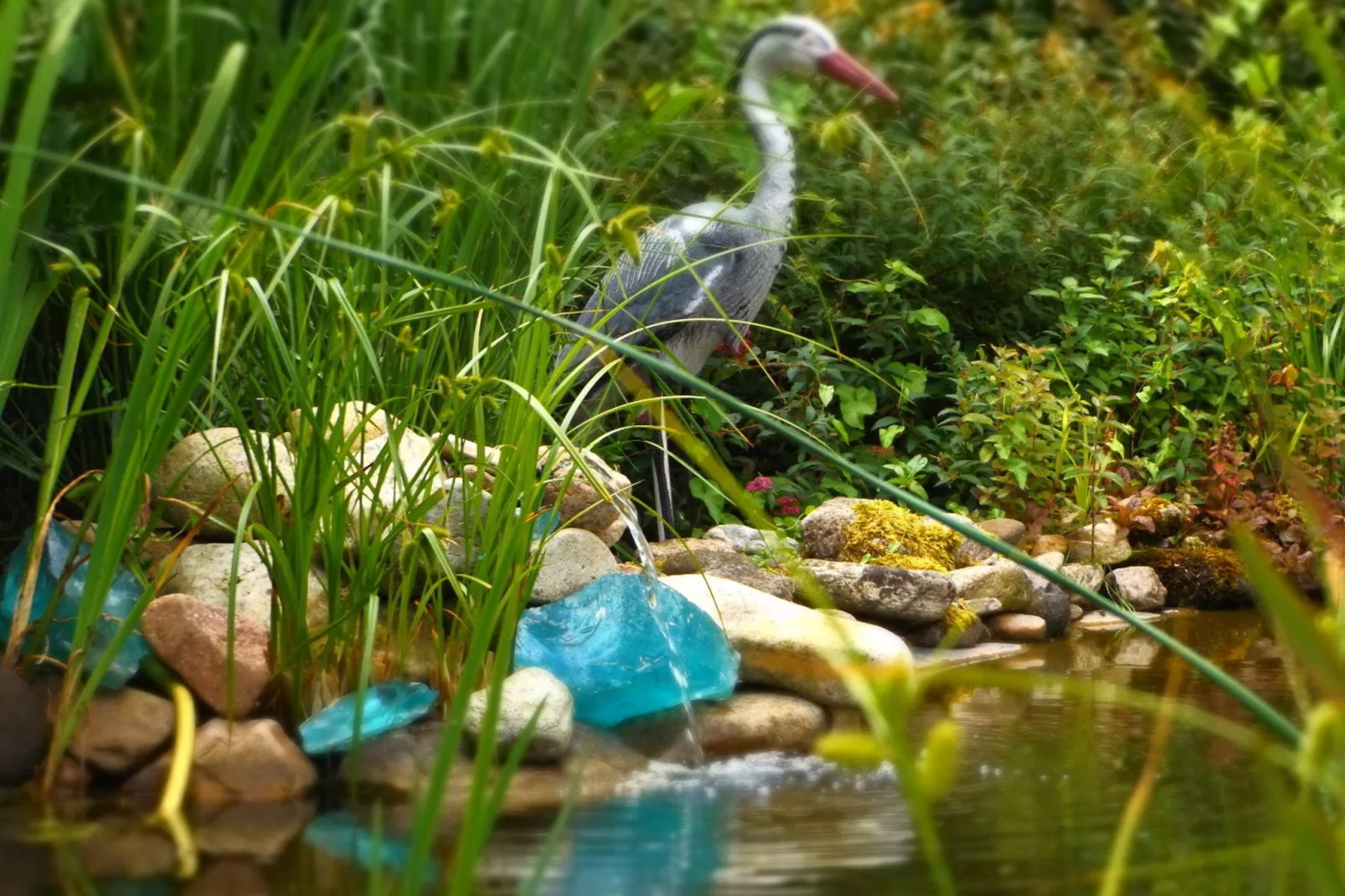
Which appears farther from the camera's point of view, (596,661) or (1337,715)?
(596,661)

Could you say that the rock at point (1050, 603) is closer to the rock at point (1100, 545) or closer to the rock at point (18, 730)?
the rock at point (1100, 545)

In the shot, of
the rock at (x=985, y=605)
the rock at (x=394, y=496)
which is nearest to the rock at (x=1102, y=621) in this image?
the rock at (x=985, y=605)

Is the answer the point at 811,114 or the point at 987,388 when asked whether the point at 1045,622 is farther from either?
the point at 811,114

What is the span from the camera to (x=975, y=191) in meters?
6.13

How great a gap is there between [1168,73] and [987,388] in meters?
3.78

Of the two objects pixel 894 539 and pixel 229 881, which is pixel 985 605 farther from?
pixel 229 881

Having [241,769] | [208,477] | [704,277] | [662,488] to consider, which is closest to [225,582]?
[208,477]

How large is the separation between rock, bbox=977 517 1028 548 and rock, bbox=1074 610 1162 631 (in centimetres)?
29

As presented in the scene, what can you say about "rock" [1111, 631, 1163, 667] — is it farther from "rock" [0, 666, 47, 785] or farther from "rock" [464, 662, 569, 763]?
"rock" [0, 666, 47, 785]

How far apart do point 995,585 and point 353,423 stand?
1.91 metres

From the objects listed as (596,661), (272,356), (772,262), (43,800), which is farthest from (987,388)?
→ (43,800)

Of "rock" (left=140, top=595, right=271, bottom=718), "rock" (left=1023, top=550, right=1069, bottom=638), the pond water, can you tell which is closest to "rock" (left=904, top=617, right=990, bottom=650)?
"rock" (left=1023, top=550, right=1069, bottom=638)

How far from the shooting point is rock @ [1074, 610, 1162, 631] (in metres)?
4.68

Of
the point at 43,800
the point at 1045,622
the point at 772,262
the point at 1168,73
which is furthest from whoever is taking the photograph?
the point at 1168,73
